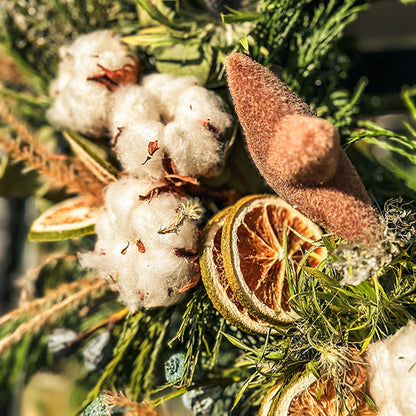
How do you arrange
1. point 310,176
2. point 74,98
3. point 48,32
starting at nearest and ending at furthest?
point 310,176
point 74,98
point 48,32

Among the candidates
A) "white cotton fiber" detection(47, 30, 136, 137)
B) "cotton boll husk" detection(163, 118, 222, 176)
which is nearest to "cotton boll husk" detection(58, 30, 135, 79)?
"white cotton fiber" detection(47, 30, 136, 137)

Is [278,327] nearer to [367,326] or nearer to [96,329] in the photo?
[367,326]

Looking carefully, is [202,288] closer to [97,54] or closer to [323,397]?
[323,397]

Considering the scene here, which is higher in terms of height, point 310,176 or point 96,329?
point 310,176

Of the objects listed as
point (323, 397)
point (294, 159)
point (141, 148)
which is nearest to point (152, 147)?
point (141, 148)

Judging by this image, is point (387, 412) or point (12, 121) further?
point (12, 121)

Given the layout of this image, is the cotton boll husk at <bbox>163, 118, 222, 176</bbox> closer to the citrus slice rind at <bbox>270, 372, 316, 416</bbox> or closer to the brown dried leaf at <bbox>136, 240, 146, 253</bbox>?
the brown dried leaf at <bbox>136, 240, 146, 253</bbox>

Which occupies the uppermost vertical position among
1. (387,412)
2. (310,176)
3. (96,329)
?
(310,176)

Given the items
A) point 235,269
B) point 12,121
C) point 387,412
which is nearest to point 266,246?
point 235,269
